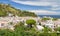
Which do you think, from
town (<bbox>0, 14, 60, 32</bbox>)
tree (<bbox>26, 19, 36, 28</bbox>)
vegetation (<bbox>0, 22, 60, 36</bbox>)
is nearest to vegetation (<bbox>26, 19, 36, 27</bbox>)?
tree (<bbox>26, 19, 36, 28</bbox>)

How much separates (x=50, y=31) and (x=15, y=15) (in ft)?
7.53

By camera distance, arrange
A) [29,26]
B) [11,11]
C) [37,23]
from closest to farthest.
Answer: [29,26] → [37,23] → [11,11]

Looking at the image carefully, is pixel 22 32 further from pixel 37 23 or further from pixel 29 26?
pixel 37 23

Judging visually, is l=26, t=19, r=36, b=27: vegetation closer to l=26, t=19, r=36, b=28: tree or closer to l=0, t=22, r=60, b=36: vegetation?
l=26, t=19, r=36, b=28: tree

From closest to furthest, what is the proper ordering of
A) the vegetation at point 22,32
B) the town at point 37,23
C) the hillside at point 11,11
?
the vegetation at point 22,32
the town at point 37,23
the hillside at point 11,11

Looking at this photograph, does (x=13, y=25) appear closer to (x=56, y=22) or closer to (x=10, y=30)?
(x=10, y=30)

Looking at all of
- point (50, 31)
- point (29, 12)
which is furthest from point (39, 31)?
point (29, 12)

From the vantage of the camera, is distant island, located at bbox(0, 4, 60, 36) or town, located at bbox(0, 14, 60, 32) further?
town, located at bbox(0, 14, 60, 32)

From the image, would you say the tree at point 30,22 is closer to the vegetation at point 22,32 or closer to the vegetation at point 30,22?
the vegetation at point 30,22

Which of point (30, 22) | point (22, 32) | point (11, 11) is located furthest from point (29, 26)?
point (11, 11)

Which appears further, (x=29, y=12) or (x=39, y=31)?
(x=29, y=12)

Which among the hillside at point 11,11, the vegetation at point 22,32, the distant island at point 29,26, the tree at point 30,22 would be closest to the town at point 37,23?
the distant island at point 29,26

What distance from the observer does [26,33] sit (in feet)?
24.8

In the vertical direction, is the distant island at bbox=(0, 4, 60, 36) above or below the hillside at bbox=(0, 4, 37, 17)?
below
